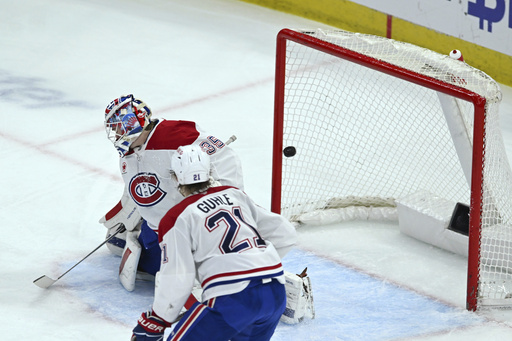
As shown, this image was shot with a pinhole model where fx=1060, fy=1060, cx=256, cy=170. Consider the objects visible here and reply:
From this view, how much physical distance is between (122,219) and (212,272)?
4.22 ft

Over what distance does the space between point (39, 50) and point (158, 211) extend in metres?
3.45

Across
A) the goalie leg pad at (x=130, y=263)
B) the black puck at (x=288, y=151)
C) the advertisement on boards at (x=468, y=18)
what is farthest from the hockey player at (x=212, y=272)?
the advertisement on boards at (x=468, y=18)

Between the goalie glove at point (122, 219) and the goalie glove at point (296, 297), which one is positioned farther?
the goalie glove at point (122, 219)

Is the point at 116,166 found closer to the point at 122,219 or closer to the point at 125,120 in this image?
the point at 122,219

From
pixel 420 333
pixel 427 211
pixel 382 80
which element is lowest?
pixel 420 333

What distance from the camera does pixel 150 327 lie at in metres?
3.19

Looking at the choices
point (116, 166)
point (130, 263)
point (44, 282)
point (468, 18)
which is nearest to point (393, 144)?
point (468, 18)

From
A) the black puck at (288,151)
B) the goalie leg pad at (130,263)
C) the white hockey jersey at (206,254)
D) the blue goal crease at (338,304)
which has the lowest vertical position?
the blue goal crease at (338,304)

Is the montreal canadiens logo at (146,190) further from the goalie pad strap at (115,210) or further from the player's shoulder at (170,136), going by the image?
the goalie pad strap at (115,210)

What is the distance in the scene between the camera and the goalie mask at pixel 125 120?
391 centimetres

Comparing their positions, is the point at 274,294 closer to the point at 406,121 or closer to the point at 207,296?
the point at 207,296

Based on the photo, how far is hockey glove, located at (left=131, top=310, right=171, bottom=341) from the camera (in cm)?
318

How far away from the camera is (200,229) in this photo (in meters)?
3.12

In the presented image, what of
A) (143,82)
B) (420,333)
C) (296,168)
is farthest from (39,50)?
(420,333)
